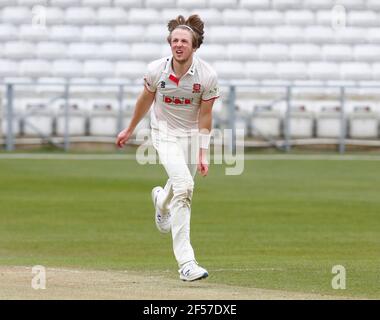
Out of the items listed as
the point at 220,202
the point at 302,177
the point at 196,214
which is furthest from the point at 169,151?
the point at 302,177

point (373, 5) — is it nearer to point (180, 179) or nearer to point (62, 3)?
point (62, 3)

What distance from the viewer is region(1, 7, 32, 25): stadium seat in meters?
34.8

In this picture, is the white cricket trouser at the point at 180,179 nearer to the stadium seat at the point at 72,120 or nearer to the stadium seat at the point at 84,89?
the stadium seat at the point at 72,120

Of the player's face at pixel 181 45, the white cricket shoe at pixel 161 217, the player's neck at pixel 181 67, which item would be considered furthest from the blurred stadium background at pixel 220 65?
the player's face at pixel 181 45

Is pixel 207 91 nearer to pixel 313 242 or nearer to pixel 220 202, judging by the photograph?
pixel 313 242

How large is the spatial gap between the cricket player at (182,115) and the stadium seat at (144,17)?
77.6ft

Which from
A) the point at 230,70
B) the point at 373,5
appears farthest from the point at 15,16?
the point at 373,5

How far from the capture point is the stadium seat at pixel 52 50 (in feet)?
113

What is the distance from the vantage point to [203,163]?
11.1 metres

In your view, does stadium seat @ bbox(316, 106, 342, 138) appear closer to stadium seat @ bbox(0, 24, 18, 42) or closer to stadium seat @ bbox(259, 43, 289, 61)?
stadium seat @ bbox(259, 43, 289, 61)

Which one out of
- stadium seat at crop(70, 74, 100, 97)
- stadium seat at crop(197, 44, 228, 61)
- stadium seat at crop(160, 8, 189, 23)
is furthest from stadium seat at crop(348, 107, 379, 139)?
stadium seat at crop(70, 74, 100, 97)

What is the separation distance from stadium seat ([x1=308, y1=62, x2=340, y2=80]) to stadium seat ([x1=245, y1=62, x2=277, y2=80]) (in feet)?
3.51

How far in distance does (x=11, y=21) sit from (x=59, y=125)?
4.60 m

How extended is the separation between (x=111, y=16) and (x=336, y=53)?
6558mm
